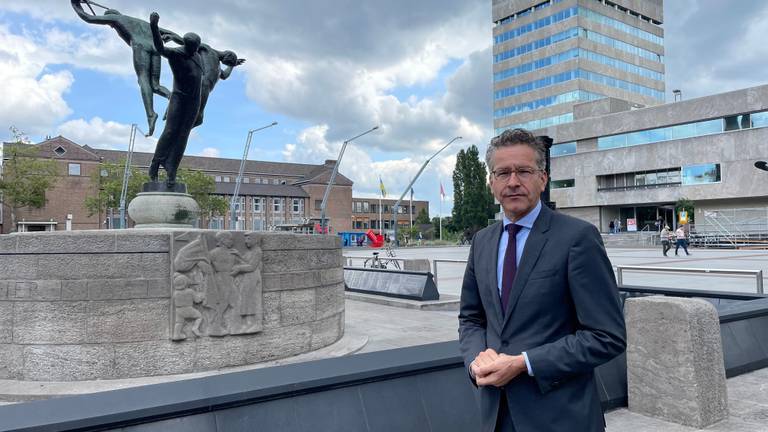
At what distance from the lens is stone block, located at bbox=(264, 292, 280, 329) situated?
290 inches

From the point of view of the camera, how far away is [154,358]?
667 cm

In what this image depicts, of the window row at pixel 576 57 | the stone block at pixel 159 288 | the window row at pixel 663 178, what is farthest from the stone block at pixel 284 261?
the window row at pixel 576 57

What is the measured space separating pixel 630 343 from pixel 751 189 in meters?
50.6

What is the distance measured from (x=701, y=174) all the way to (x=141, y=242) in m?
53.8

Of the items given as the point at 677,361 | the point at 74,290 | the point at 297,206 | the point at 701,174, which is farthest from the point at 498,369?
the point at 297,206

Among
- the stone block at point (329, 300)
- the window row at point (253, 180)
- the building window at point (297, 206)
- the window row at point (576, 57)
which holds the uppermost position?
the window row at point (576, 57)

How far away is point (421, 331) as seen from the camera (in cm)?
998

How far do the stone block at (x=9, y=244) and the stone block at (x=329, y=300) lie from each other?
3.90 meters

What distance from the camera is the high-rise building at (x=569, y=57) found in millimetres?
69688

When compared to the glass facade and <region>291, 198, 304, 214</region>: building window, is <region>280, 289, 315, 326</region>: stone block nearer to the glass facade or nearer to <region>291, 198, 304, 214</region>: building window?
the glass facade

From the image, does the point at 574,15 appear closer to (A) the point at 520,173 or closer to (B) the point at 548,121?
(B) the point at 548,121

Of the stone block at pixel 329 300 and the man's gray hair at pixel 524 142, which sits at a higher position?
the man's gray hair at pixel 524 142

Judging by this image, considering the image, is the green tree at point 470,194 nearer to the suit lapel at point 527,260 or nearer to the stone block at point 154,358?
the stone block at point 154,358

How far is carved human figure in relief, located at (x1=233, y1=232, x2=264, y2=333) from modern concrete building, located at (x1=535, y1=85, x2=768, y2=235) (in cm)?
4847
